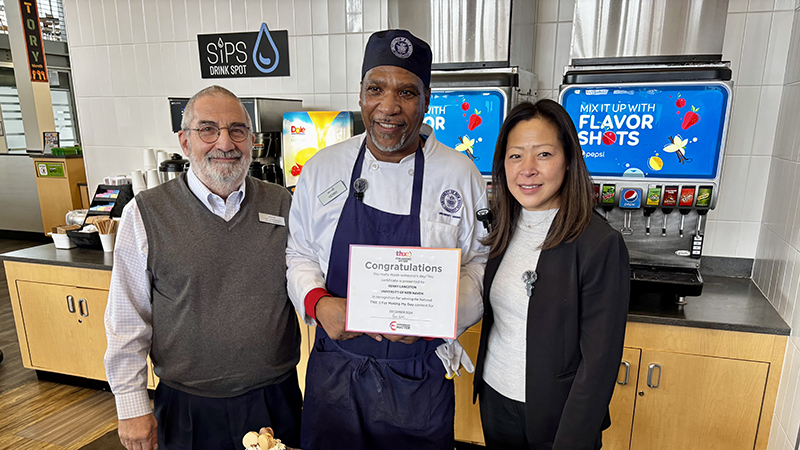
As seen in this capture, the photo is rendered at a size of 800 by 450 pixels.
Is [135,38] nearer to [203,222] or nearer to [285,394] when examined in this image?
[203,222]

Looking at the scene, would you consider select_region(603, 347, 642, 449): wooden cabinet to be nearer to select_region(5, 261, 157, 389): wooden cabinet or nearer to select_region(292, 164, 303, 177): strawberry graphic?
select_region(292, 164, 303, 177): strawberry graphic

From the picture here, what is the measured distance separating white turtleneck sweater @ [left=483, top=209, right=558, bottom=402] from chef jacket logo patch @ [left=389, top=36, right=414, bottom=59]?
1.85ft

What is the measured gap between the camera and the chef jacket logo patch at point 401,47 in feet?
4.41

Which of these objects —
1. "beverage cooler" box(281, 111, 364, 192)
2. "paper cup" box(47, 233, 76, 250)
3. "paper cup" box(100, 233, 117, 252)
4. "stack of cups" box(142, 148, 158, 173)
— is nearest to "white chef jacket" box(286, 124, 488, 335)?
"beverage cooler" box(281, 111, 364, 192)

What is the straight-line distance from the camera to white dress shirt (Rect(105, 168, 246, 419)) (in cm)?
142

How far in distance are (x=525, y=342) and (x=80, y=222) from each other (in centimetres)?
285

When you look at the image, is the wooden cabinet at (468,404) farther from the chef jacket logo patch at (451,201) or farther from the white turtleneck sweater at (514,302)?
the chef jacket logo patch at (451,201)

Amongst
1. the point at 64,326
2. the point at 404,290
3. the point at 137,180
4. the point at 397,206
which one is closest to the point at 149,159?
the point at 137,180

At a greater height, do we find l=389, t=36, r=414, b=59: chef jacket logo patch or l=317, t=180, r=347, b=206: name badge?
l=389, t=36, r=414, b=59: chef jacket logo patch

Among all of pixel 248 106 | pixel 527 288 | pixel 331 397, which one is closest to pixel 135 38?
pixel 248 106

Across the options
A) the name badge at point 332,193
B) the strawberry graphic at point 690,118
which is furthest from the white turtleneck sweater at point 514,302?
the strawberry graphic at point 690,118

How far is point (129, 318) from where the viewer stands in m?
1.44

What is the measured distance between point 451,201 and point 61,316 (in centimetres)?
251

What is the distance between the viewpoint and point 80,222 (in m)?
2.99
